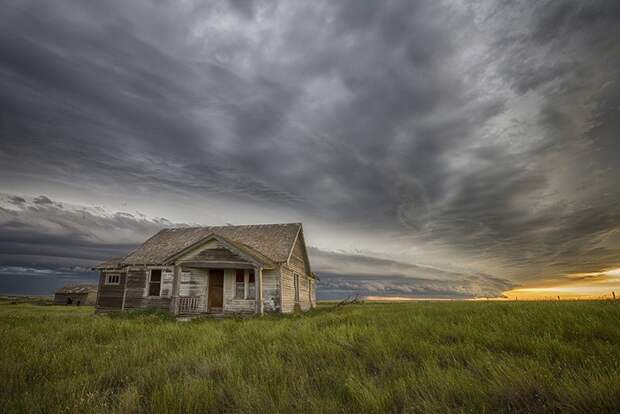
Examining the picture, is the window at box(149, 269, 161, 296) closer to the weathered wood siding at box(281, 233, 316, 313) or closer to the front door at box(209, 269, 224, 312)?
the front door at box(209, 269, 224, 312)

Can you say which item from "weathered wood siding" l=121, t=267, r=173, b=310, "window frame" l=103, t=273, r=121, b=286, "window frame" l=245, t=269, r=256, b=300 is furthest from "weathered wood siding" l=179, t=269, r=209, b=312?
"window frame" l=103, t=273, r=121, b=286

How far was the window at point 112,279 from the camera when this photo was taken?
68.5ft

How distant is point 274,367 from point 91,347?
4.66 meters

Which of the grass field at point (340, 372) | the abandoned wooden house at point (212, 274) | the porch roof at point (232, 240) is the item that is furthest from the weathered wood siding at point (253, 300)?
the grass field at point (340, 372)

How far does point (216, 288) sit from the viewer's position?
61.0ft

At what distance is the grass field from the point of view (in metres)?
3.16

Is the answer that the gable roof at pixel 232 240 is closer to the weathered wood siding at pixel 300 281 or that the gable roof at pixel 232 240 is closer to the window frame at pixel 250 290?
the weathered wood siding at pixel 300 281

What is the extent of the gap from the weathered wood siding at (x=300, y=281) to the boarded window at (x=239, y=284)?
2398 mm

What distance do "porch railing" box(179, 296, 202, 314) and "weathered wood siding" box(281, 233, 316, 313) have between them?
4949mm

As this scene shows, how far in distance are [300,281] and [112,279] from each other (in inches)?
521

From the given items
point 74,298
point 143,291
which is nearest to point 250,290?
point 143,291

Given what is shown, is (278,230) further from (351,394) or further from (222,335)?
(351,394)

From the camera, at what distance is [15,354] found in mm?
5555

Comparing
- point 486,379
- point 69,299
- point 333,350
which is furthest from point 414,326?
point 69,299
